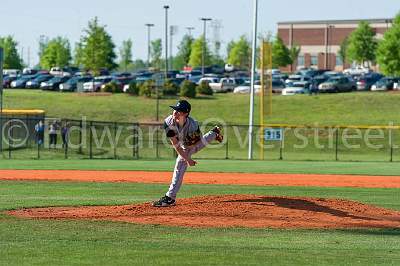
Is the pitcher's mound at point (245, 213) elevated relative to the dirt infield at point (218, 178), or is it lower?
elevated

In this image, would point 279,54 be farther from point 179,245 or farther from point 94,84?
point 179,245

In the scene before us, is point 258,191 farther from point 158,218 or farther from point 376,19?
point 376,19

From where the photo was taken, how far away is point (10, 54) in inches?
4651

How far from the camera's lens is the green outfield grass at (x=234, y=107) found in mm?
61250

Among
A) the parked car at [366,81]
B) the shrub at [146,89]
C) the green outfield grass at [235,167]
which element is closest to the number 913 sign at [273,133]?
the green outfield grass at [235,167]

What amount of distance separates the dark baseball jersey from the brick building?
4522 inches

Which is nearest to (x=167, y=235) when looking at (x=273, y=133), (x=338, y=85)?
(x=273, y=133)

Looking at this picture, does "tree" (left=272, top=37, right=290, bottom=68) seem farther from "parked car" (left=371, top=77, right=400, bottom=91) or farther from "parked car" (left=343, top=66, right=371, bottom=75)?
"parked car" (left=371, top=77, right=400, bottom=91)

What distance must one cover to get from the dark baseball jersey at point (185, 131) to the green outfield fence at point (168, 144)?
26084 mm

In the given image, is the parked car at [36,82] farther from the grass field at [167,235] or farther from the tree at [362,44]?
the grass field at [167,235]

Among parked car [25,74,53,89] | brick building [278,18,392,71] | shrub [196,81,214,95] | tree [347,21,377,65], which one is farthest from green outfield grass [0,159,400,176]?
brick building [278,18,392,71]

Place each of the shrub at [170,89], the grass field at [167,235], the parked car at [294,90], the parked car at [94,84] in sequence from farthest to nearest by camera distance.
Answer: the parked car at [94,84] < the parked car at [294,90] < the shrub at [170,89] < the grass field at [167,235]

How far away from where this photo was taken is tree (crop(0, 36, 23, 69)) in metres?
116

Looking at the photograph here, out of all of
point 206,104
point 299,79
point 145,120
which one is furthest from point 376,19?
point 145,120
